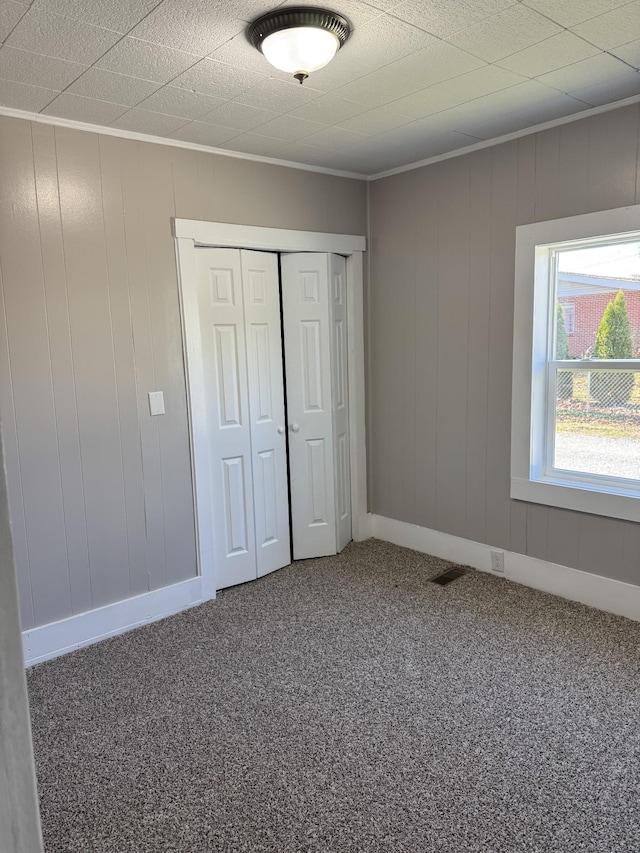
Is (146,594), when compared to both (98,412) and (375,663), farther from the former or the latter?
(375,663)

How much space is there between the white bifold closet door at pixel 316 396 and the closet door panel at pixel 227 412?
37cm

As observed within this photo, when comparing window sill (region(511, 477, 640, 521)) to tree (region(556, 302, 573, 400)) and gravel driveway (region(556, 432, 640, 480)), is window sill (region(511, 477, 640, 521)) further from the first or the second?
tree (region(556, 302, 573, 400))

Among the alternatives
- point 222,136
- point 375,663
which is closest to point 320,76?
point 222,136

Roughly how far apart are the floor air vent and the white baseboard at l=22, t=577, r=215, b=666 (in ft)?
4.45

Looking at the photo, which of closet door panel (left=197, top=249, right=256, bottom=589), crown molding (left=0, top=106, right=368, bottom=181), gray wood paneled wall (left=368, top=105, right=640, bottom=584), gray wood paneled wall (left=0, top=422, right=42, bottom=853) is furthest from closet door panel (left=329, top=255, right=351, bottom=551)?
gray wood paneled wall (left=0, top=422, right=42, bottom=853)

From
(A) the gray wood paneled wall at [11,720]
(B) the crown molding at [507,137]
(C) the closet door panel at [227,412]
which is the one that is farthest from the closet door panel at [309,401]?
(A) the gray wood paneled wall at [11,720]

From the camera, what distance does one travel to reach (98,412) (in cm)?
305

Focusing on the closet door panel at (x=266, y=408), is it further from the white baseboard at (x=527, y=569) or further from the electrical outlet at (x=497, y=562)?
the electrical outlet at (x=497, y=562)

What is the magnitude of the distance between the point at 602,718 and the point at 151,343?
2.70m

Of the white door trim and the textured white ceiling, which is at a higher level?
the textured white ceiling

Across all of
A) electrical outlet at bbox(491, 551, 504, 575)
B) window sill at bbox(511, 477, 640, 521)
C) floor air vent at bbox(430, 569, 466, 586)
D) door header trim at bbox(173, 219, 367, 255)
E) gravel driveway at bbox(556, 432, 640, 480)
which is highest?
door header trim at bbox(173, 219, 367, 255)

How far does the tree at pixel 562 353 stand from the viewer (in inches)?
130

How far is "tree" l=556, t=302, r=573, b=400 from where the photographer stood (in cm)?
330

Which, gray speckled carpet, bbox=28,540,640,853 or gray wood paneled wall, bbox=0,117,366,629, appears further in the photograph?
gray wood paneled wall, bbox=0,117,366,629
